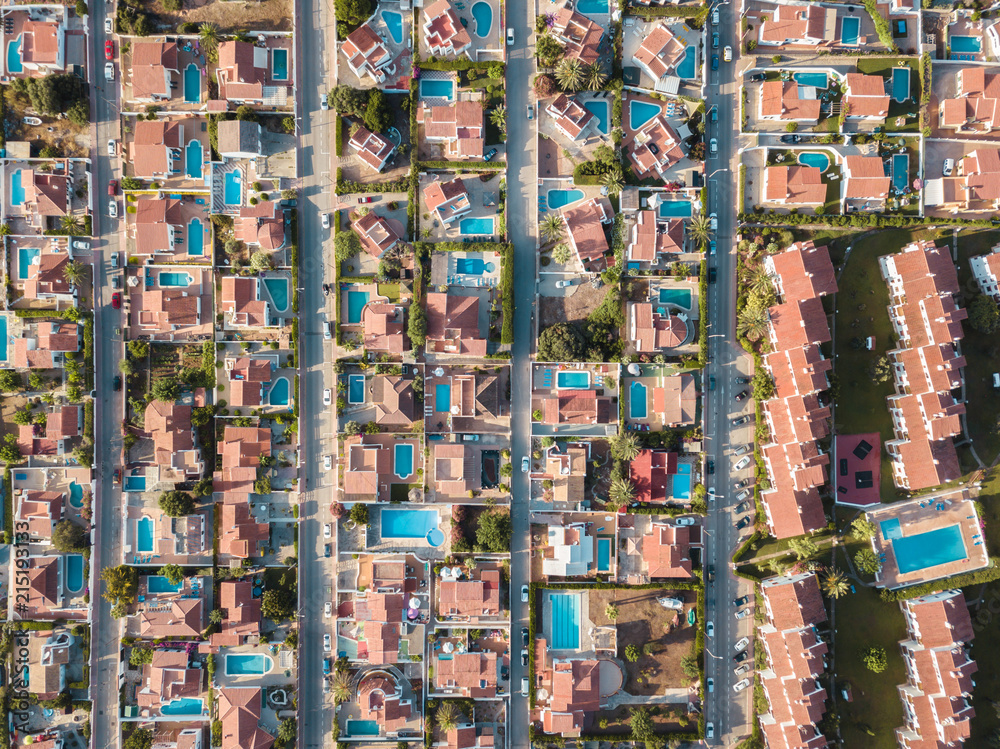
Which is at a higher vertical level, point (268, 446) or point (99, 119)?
point (99, 119)

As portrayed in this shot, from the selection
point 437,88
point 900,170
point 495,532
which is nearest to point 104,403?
point 495,532

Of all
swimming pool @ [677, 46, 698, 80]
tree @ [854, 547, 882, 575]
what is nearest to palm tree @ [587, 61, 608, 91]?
swimming pool @ [677, 46, 698, 80]

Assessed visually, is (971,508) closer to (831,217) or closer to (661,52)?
(831,217)

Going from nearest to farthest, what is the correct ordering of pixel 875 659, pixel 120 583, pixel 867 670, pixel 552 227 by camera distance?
pixel 875 659
pixel 120 583
pixel 552 227
pixel 867 670

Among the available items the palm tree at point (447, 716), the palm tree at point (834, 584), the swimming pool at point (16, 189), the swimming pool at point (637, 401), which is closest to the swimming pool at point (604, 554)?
the swimming pool at point (637, 401)

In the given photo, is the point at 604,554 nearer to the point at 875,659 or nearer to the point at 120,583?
the point at 875,659

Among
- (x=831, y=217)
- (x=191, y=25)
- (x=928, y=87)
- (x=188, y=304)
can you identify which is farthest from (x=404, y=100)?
(x=928, y=87)

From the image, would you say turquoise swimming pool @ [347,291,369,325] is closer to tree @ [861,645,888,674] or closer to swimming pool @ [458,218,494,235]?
swimming pool @ [458,218,494,235]
